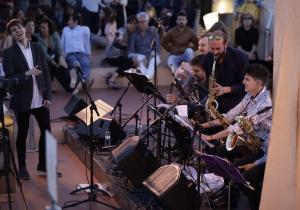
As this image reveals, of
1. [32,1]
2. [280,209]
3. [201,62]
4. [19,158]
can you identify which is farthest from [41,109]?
[32,1]

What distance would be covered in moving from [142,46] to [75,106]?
313cm

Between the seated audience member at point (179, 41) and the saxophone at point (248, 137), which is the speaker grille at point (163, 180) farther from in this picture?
the seated audience member at point (179, 41)

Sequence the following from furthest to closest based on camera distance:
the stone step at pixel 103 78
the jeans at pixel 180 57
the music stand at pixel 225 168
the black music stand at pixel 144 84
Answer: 1. the stone step at pixel 103 78
2. the jeans at pixel 180 57
3. the black music stand at pixel 144 84
4. the music stand at pixel 225 168

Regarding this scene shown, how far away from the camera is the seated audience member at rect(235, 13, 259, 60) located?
42.4 feet

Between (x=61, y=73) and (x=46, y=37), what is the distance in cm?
72

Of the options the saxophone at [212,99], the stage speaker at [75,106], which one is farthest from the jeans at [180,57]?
the saxophone at [212,99]

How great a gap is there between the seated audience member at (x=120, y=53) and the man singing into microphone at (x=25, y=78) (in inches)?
199

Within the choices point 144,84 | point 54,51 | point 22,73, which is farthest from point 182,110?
point 54,51

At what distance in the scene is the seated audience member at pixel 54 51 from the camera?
38.4 ft

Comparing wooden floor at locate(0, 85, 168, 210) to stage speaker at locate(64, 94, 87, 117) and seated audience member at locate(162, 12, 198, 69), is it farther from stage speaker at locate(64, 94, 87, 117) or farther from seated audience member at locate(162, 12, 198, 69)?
seated audience member at locate(162, 12, 198, 69)

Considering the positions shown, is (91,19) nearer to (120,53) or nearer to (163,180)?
(120,53)

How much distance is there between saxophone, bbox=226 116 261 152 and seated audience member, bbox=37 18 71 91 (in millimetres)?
6006

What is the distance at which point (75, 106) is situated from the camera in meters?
9.51

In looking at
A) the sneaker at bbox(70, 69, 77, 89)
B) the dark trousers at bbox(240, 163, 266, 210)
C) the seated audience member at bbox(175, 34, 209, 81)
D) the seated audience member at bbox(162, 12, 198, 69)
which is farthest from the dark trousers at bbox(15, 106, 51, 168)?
the seated audience member at bbox(162, 12, 198, 69)
